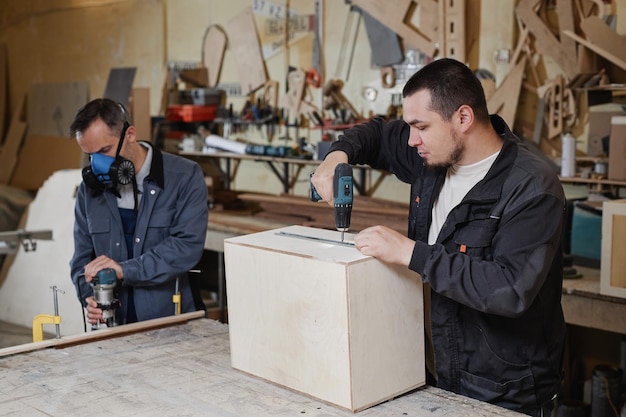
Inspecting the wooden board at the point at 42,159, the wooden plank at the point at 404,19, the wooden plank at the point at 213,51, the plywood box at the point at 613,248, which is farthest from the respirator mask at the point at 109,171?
the wooden board at the point at 42,159

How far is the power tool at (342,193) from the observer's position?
76.1 inches

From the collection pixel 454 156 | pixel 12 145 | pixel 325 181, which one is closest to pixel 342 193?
pixel 325 181

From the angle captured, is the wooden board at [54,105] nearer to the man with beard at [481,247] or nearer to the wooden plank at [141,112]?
the wooden plank at [141,112]

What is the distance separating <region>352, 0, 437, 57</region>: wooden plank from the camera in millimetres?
4484

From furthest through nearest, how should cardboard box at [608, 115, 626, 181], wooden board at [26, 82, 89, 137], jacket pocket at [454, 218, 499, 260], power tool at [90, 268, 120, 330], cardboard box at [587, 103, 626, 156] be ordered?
wooden board at [26, 82, 89, 137] → cardboard box at [587, 103, 626, 156] → cardboard box at [608, 115, 626, 181] → power tool at [90, 268, 120, 330] → jacket pocket at [454, 218, 499, 260]

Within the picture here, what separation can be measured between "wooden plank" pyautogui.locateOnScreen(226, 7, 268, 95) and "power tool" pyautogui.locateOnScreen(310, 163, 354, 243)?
369cm

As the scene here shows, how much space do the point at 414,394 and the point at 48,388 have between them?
93 centimetres

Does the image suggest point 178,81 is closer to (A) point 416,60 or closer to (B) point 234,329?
(A) point 416,60

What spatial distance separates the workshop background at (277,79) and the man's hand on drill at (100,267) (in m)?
2.01

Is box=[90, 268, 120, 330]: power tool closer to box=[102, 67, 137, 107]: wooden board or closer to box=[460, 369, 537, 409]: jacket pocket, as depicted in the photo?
box=[460, 369, 537, 409]: jacket pocket

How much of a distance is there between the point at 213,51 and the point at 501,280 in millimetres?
4500

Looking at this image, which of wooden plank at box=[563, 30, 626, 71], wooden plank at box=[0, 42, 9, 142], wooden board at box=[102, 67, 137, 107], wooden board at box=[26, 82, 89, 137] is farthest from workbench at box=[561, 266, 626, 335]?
wooden plank at box=[0, 42, 9, 142]

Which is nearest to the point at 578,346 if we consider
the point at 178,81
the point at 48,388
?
the point at 48,388

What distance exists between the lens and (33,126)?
752 centimetres
